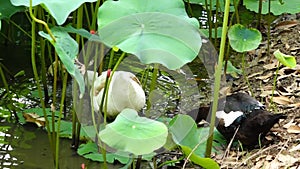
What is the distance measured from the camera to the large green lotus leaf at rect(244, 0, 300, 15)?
8.15 feet

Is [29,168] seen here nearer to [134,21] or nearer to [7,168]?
[7,168]

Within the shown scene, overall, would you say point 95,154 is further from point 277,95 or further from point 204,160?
point 277,95

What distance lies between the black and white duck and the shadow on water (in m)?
0.35

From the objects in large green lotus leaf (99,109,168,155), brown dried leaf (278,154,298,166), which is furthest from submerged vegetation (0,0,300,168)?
brown dried leaf (278,154,298,166)

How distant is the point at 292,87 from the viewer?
1987mm

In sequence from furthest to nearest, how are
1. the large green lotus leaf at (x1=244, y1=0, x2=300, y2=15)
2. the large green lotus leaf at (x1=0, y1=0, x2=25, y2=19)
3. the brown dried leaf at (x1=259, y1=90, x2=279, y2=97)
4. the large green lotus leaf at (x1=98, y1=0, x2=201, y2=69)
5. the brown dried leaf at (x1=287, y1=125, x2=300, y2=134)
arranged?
1. the large green lotus leaf at (x1=244, y1=0, x2=300, y2=15)
2. the brown dried leaf at (x1=259, y1=90, x2=279, y2=97)
3. the large green lotus leaf at (x1=0, y1=0, x2=25, y2=19)
4. the brown dried leaf at (x1=287, y1=125, x2=300, y2=134)
5. the large green lotus leaf at (x1=98, y1=0, x2=201, y2=69)

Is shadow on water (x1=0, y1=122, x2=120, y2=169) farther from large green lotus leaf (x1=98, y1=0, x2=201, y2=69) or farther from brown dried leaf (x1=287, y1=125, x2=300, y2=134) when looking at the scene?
brown dried leaf (x1=287, y1=125, x2=300, y2=134)

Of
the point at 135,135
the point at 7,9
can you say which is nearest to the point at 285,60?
the point at 135,135

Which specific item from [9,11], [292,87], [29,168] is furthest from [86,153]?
[292,87]

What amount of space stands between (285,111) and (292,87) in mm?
194

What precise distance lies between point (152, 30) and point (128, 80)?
41 cm

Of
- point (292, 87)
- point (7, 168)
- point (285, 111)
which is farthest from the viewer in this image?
point (292, 87)

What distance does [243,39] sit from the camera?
1.91 metres

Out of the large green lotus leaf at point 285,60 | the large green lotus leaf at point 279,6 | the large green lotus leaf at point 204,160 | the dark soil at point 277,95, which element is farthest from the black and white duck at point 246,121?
the large green lotus leaf at point 279,6
